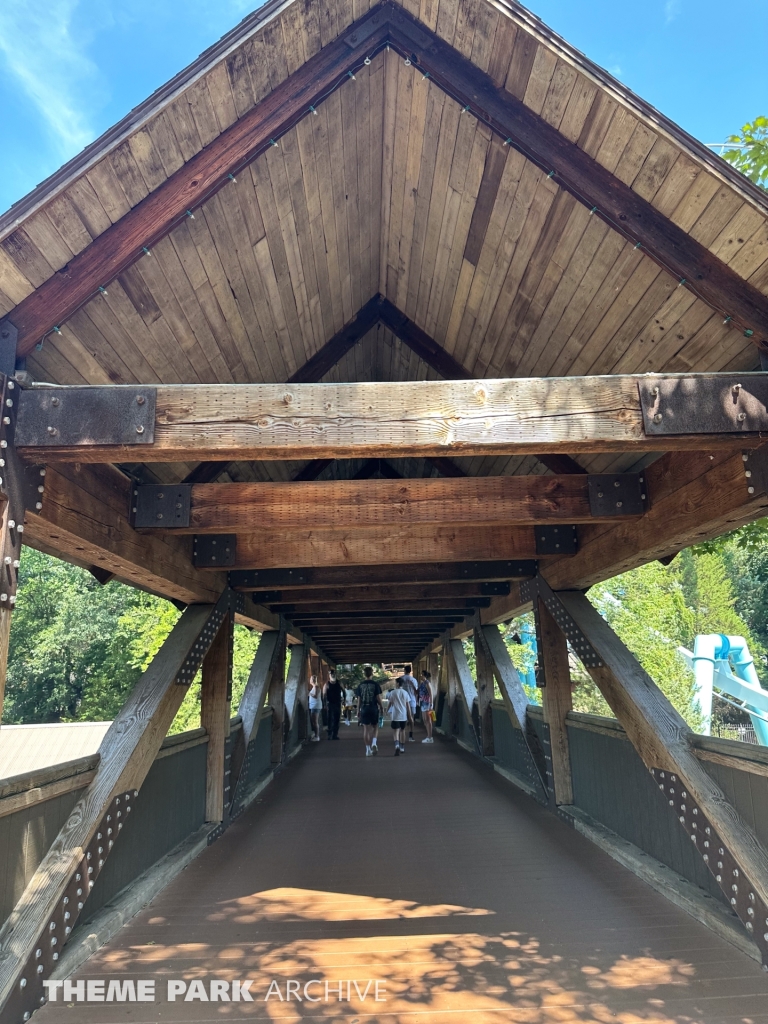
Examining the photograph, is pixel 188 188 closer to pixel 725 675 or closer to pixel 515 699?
pixel 515 699

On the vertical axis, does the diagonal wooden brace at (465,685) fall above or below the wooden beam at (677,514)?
below

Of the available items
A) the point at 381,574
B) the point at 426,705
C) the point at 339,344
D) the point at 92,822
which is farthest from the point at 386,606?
the point at 92,822

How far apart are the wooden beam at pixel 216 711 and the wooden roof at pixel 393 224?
2777 mm

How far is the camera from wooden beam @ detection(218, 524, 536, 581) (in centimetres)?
531

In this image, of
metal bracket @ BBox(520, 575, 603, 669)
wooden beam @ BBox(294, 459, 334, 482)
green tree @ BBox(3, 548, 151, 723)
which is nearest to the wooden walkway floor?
metal bracket @ BBox(520, 575, 603, 669)

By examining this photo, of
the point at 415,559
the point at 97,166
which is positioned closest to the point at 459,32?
the point at 97,166

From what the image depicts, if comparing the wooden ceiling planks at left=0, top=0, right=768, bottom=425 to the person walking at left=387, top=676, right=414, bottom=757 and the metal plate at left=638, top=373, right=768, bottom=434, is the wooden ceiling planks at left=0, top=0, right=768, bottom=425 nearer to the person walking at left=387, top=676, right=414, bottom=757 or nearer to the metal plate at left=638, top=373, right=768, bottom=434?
the metal plate at left=638, top=373, right=768, bottom=434

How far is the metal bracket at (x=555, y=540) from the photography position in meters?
5.35

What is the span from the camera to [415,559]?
17.7 ft

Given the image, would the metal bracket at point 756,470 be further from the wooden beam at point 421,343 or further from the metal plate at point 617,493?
the wooden beam at point 421,343

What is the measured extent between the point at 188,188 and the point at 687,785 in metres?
3.95

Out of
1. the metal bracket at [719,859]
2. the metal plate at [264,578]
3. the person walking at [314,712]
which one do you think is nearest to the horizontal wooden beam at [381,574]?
the metal plate at [264,578]

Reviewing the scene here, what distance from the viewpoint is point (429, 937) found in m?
3.45

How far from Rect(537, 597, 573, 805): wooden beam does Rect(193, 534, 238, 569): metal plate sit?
9.47ft
